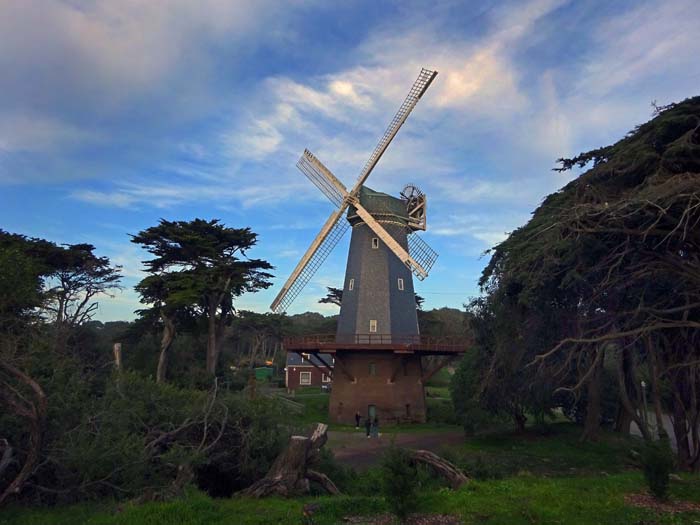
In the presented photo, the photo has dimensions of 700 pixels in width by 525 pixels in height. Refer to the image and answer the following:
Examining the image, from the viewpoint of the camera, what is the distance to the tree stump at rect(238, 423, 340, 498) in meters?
10.0

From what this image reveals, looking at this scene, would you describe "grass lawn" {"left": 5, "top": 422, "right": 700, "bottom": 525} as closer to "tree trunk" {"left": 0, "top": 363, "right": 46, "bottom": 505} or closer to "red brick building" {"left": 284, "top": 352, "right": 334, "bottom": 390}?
"tree trunk" {"left": 0, "top": 363, "right": 46, "bottom": 505}

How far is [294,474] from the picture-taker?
33.9ft

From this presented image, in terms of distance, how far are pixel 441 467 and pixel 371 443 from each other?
1258 centimetres

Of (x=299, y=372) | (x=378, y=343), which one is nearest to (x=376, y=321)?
(x=378, y=343)

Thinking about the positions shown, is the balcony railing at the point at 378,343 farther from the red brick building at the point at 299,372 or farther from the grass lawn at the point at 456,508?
the red brick building at the point at 299,372

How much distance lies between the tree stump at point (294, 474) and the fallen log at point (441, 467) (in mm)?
1925

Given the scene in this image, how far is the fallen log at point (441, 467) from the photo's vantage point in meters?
11.0

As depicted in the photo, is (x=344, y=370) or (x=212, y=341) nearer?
(x=344, y=370)

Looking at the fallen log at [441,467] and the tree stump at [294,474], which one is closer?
the tree stump at [294,474]

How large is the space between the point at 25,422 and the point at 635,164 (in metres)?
13.3

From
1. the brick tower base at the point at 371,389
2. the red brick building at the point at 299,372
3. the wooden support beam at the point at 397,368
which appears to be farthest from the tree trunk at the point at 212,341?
the red brick building at the point at 299,372

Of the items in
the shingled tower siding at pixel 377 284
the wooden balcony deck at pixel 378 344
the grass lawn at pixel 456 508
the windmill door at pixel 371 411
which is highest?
the shingled tower siding at pixel 377 284

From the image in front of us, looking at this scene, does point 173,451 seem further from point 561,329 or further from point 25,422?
point 561,329

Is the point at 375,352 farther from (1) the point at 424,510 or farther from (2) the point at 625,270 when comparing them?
(1) the point at 424,510
